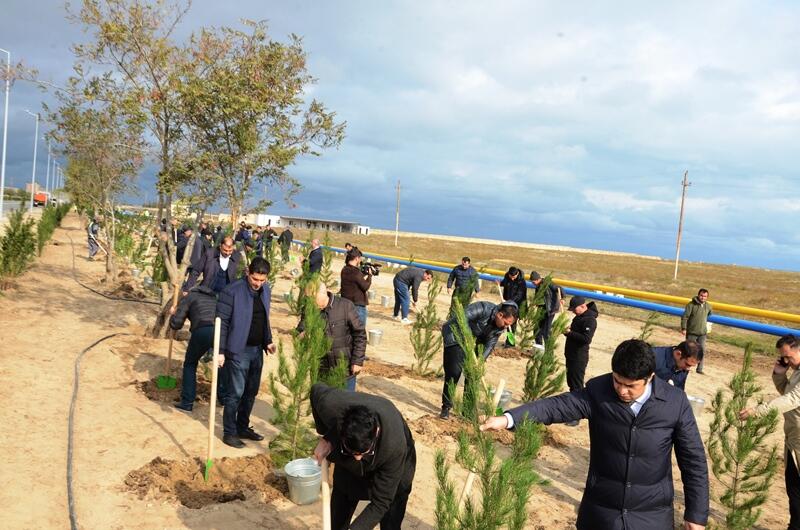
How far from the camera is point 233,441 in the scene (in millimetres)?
5094

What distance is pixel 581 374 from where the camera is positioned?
7004mm

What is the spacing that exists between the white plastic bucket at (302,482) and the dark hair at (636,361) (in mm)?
2753

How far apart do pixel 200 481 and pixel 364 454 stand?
7.86 feet

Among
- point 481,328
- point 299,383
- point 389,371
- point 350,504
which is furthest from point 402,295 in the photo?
point 350,504

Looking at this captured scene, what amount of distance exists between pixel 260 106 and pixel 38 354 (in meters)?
4.59

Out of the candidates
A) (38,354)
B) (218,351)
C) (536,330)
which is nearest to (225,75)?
(218,351)

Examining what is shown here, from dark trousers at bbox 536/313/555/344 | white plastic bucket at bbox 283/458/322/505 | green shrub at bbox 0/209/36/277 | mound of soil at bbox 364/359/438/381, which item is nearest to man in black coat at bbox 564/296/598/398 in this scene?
mound of soil at bbox 364/359/438/381

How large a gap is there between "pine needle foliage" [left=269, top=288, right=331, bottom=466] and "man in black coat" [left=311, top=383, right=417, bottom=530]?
50.5 inches

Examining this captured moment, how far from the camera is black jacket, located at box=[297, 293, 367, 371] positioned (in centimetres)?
521

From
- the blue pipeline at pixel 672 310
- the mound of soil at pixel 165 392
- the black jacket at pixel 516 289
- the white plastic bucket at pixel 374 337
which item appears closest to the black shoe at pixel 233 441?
the mound of soil at pixel 165 392

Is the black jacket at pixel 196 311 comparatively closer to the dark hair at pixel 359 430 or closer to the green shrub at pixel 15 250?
the dark hair at pixel 359 430

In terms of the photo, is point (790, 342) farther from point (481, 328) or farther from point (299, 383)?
point (299, 383)

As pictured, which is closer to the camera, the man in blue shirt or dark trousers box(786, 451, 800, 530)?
dark trousers box(786, 451, 800, 530)

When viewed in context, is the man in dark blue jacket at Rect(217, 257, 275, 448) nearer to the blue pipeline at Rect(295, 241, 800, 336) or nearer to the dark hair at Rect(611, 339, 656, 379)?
the dark hair at Rect(611, 339, 656, 379)
